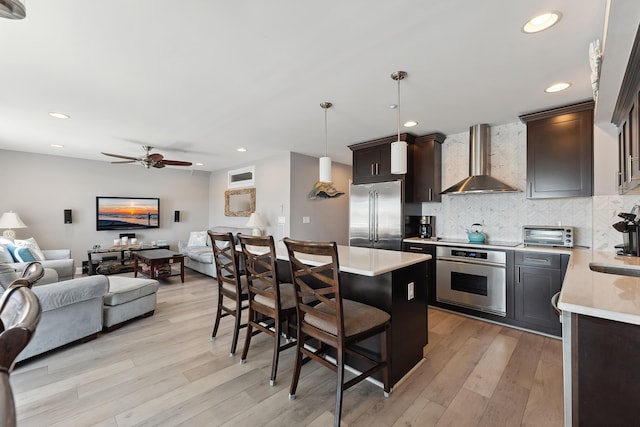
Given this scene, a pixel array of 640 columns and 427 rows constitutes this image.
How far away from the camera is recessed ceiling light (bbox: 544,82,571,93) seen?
2.52 meters

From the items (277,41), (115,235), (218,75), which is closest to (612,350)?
(277,41)

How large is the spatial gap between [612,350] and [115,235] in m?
7.88

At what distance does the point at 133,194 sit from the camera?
667cm

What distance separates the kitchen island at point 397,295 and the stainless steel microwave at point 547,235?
1.79 metres

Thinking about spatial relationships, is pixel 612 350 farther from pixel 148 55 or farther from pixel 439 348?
pixel 148 55

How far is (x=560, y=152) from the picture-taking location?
309 centimetres

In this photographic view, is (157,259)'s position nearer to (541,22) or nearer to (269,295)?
(269,295)

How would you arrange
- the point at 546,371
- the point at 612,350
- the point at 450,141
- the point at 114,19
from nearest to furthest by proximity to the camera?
the point at 612,350, the point at 114,19, the point at 546,371, the point at 450,141

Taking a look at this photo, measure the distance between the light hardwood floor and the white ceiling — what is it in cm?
233

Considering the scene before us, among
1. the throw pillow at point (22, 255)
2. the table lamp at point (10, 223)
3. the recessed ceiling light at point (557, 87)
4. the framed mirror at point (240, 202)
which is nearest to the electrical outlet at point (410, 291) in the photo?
the recessed ceiling light at point (557, 87)

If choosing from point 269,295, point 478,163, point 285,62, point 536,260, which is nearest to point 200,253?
point 269,295

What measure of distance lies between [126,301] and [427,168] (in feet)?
13.8

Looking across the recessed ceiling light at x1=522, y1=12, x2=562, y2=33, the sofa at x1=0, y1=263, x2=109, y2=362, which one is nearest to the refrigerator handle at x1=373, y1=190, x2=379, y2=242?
the recessed ceiling light at x1=522, y1=12, x2=562, y2=33

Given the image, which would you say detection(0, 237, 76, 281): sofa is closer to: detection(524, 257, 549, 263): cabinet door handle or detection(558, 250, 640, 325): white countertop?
detection(558, 250, 640, 325): white countertop
